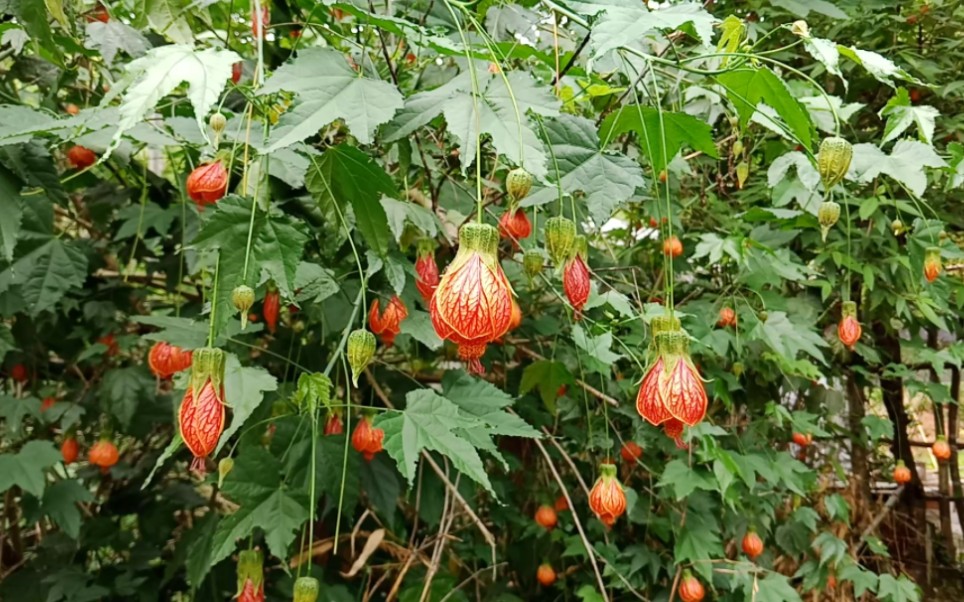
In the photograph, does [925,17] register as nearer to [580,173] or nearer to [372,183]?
[580,173]

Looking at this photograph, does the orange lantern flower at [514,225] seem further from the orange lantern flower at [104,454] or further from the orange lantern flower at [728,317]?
the orange lantern flower at [104,454]

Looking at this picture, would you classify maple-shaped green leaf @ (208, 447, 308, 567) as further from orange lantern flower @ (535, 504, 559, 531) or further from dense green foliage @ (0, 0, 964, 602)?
orange lantern flower @ (535, 504, 559, 531)

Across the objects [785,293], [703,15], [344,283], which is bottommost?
[785,293]

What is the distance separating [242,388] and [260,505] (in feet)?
0.83

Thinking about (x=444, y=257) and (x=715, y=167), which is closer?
(x=444, y=257)

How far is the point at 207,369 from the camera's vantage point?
0.70m

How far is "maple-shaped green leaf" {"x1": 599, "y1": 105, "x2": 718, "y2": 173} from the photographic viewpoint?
765 mm

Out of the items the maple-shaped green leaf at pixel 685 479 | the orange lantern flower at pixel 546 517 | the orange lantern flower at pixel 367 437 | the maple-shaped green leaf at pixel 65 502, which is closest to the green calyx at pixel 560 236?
the orange lantern flower at pixel 367 437

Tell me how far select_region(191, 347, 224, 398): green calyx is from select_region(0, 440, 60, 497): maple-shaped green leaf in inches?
30.6

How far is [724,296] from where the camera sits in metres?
1.72

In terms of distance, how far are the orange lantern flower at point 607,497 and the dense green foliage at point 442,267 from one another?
0.18m

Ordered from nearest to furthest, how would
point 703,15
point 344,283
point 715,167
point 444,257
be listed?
point 703,15 → point 344,283 → point 444,257 → point 715,167

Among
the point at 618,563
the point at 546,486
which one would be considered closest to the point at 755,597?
the point at 618,563

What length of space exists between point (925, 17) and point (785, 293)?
925 millimetres
